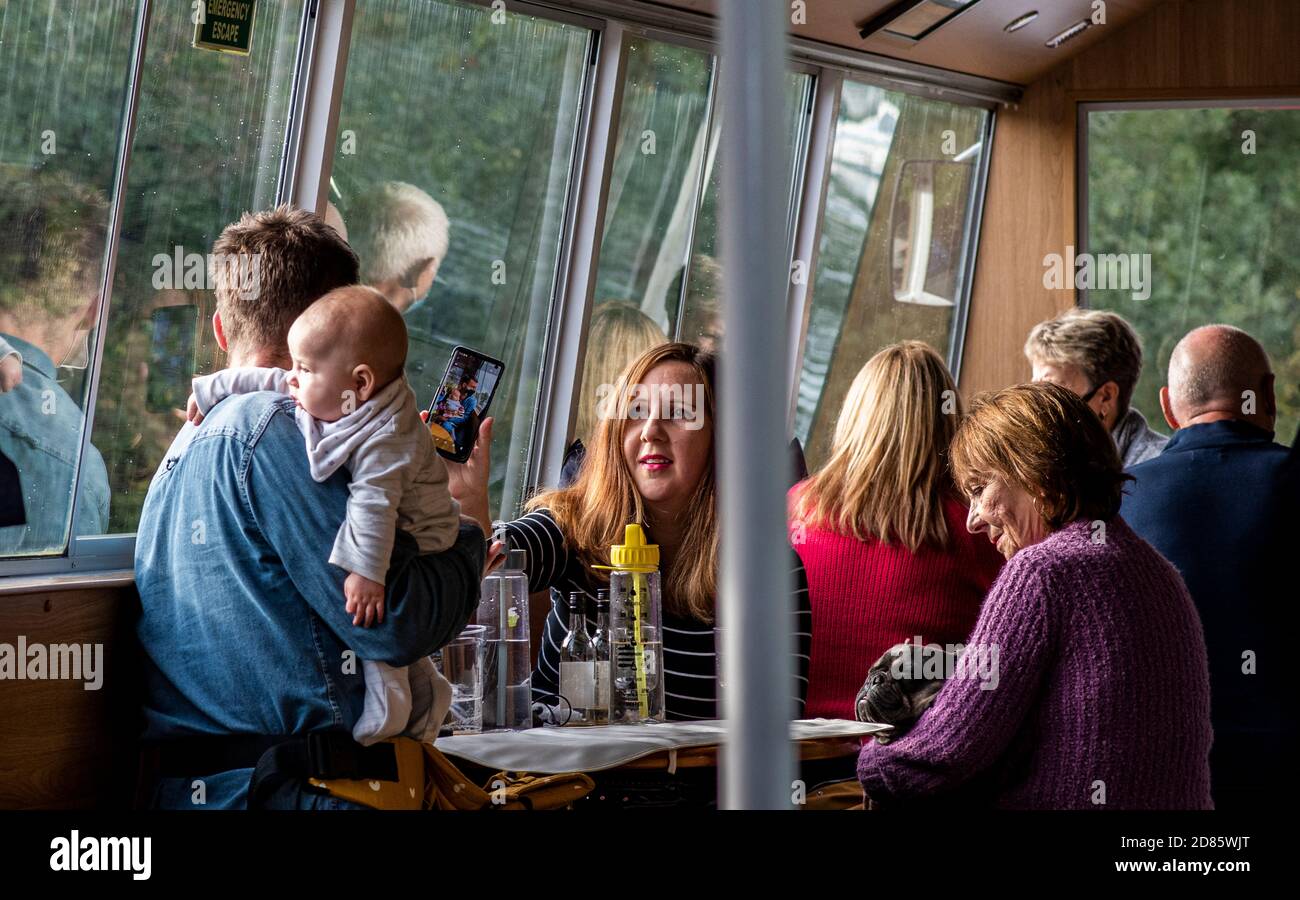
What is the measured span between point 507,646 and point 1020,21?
4.25 meters

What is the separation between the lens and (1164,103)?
615 centimetres

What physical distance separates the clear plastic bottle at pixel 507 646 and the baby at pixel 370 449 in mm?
501

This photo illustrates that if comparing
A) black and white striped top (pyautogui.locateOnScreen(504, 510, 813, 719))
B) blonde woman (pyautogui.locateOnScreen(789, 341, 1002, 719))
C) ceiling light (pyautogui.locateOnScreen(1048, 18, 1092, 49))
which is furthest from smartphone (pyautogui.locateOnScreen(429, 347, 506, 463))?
ceiling light (pyautogui.locateOnScreen(1048, 18, 1092, 49))

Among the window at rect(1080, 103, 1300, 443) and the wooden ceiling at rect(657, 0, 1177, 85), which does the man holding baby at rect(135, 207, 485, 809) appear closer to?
the wooden ceiling at rect(657, 0, 1177, 85)

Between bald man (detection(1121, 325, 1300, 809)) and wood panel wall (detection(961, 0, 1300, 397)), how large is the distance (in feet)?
10.9

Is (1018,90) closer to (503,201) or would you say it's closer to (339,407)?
(503,201)

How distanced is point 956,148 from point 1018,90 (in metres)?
0.39

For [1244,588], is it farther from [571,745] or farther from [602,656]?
[571,745]

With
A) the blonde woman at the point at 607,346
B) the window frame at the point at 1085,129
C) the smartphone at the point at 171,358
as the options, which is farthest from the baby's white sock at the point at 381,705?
the window frame at the point at 1085,129

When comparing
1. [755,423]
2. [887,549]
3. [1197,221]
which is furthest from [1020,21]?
[755,423]

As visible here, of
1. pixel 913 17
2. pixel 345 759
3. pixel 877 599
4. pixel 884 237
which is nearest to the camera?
pixel 345 759

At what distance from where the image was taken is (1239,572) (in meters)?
3.01
